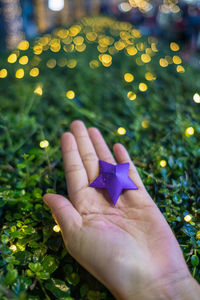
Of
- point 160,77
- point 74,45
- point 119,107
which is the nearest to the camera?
point 119,107

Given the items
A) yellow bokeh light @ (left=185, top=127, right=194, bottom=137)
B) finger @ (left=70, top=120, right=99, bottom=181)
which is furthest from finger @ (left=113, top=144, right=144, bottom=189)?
yellow bokeh light @ (left=185, top=127, right=194, bottom=137)

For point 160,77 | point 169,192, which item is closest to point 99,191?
point 169,192

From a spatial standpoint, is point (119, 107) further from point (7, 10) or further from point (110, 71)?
point (7, 10)

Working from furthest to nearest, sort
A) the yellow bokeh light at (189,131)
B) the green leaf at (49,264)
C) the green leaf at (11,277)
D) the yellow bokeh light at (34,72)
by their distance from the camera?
the yellow bokeh light at (34,72) < the yellow bokeh light at (189,131) < the green leaf at (49,264) < the green leaf at (11,277)

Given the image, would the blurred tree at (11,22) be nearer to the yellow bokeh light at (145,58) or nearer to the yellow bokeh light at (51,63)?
the yellow bokeh light at (51,63)

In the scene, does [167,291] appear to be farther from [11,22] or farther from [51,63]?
[11,22]

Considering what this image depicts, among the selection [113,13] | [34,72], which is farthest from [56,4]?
[34,72]

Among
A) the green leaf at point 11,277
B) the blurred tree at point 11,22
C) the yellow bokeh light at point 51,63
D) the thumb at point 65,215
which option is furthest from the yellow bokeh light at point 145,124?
the blurred tree at point 11,22
